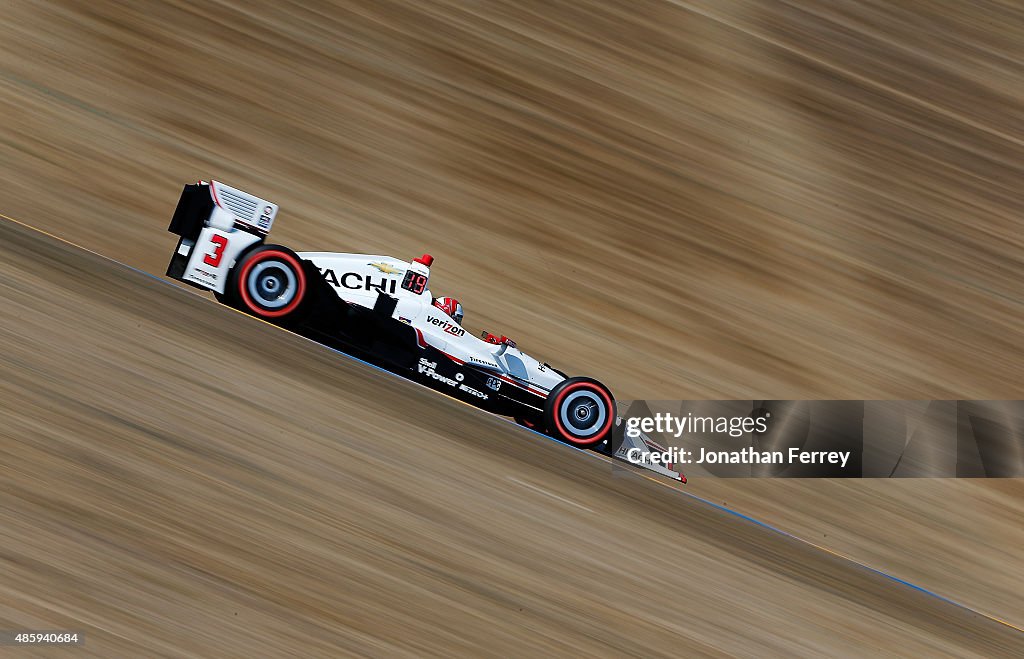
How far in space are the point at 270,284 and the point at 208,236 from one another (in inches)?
26.6

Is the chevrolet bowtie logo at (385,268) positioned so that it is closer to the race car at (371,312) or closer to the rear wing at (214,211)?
the race car at (371,312)

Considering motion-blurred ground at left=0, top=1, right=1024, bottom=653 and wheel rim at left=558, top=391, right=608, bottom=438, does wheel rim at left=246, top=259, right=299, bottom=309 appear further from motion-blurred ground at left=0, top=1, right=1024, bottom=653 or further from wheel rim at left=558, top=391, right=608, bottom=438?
motion-blurred ground at left=0, top=1, right=1024, bottom=653

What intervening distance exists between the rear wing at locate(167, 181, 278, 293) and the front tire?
0.13 metres

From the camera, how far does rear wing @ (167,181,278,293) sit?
28.9ft

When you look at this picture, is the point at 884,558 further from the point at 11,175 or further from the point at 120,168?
the point at 11,175

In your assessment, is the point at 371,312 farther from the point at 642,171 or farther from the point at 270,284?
the point at 642,171

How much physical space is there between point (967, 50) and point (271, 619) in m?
13.7

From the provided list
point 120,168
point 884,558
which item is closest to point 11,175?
point 120,168

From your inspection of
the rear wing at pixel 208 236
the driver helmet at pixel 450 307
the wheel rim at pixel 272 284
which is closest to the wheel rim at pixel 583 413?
the driver helmet at pixel 450 307

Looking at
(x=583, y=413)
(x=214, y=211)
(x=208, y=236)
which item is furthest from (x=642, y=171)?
(x=208, y=236)

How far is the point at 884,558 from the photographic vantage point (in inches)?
421

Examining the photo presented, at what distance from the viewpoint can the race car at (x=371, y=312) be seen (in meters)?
8.84

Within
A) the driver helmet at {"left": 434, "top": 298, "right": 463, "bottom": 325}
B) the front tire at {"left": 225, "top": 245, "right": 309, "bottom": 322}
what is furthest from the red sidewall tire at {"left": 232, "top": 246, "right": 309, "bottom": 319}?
the driver helmet at {"left": 434, "top": 298, "right": 463, "bottom": 325}

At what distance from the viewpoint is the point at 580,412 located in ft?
30.5
